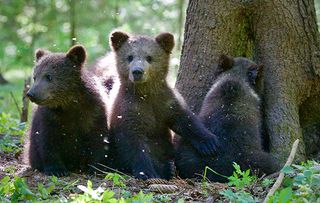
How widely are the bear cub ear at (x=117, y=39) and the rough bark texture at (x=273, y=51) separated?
1.30 m

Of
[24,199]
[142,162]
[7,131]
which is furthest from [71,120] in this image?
[7,131]

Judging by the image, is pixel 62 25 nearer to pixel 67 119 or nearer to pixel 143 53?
pixel 143 53

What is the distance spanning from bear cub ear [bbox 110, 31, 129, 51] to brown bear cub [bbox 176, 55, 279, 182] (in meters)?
1.50

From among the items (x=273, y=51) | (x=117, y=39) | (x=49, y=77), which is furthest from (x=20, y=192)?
(x=273, y=51)

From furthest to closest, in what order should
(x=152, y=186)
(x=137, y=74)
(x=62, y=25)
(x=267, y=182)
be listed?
1. (x=62, y=25)
2. (x=137, y=74)
3. (x=152, y=186)
4. (x=267, y=182)

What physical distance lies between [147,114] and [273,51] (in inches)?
88.3

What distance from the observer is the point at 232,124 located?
8078 mm

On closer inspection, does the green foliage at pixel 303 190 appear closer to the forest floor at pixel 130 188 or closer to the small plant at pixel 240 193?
the small plant at pixel 240 193

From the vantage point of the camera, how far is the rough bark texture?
8.85 meters

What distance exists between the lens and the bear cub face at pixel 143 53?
27.5 ft

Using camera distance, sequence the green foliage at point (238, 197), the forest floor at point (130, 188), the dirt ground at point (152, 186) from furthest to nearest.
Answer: the dirt ground at point (152, 186) < the forest floor at point (130, 188) < the green foliage at point (238, 197)

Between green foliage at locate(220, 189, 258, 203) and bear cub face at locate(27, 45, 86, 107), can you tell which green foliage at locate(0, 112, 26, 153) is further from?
green foliage at locate(220, 189, 258, 203)

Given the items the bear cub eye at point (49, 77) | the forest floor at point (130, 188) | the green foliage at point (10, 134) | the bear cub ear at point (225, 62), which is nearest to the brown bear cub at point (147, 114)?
the forest floor at point (130, 188)

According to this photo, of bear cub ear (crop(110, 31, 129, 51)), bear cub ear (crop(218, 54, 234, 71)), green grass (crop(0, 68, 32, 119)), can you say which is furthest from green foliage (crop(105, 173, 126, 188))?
green grass (crop(0, 68, 32, 119))
